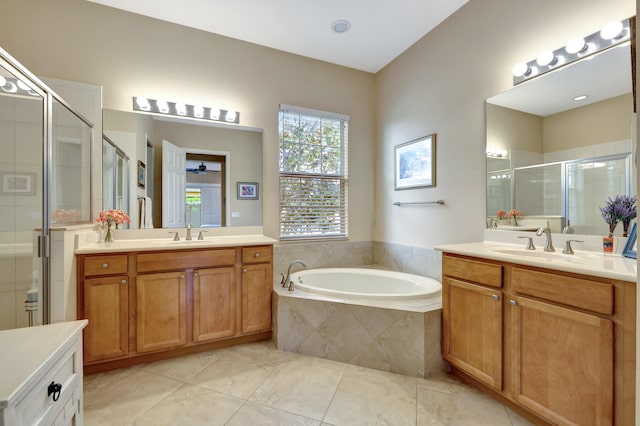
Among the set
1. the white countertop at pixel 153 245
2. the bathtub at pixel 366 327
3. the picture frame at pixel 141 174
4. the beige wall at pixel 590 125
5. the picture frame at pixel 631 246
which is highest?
the beige wall at pixel 590 125

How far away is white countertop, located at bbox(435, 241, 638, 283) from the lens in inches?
47.1

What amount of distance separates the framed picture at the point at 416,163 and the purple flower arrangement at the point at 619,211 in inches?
49.1

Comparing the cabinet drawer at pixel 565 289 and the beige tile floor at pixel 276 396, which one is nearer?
the cabinet drawer at pixel 565 289

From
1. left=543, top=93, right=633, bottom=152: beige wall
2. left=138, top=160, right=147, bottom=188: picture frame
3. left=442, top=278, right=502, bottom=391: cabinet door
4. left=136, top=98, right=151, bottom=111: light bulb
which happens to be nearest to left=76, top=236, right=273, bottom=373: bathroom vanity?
left=138, top=160, right=147, bottom=188: picture frame

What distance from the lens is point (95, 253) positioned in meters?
1.96

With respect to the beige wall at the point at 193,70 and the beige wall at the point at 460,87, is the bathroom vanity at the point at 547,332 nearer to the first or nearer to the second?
the beige wall at the point at 460,87

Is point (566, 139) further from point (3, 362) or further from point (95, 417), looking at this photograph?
point (95, 417)

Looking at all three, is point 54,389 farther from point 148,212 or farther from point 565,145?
point 565,145

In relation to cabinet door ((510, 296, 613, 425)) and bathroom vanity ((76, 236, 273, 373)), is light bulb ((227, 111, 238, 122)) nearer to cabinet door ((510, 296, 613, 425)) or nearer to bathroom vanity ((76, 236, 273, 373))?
bathroom vanity ((76, 236, 273, 373))

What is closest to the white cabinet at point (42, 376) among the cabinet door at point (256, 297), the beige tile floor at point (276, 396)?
the beige tile floor at point (276, 396)

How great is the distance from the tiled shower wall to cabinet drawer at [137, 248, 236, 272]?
2.43ft

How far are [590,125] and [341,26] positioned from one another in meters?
2.09

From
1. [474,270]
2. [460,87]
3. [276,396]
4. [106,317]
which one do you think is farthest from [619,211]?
[106,317]

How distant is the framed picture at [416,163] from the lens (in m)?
2.76
